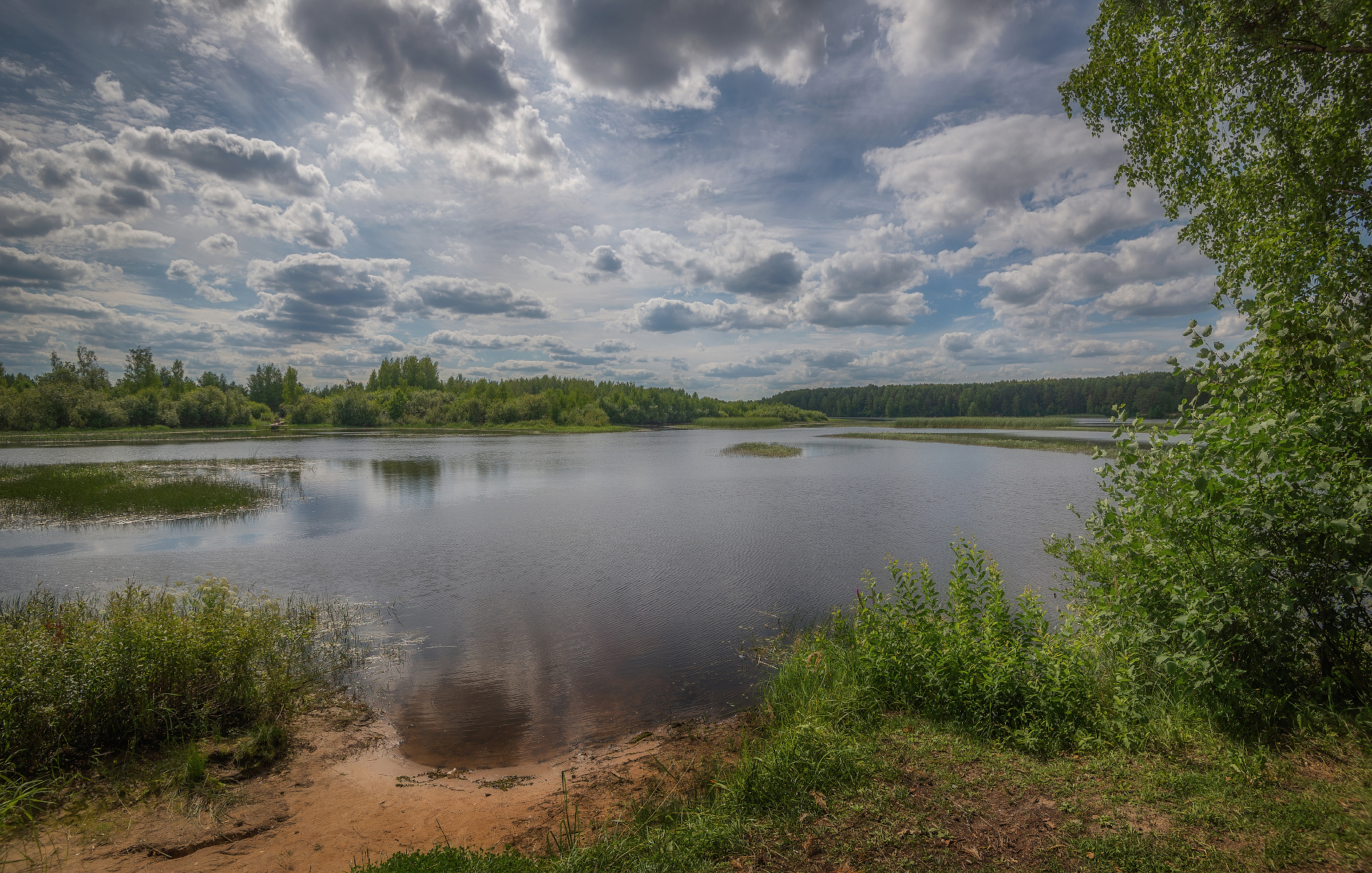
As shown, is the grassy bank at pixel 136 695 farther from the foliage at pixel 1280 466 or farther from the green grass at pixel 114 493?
the green grass at pixel 114 493

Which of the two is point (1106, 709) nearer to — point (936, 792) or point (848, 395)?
point (936, 792)

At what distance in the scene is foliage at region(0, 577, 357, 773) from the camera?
20.0ft

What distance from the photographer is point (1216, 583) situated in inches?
203

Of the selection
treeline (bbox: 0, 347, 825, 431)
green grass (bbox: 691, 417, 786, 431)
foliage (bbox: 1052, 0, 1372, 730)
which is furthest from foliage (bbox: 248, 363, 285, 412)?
foliage (bbox: 1052, 0, 1372, 730)

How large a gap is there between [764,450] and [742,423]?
83.3 m

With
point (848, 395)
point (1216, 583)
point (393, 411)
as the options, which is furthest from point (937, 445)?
point (848, 395)

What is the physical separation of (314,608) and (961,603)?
12.9 meters

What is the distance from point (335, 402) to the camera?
122062 mm

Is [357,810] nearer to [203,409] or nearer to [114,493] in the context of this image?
[114,493]

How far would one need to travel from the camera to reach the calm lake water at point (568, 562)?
9305mm

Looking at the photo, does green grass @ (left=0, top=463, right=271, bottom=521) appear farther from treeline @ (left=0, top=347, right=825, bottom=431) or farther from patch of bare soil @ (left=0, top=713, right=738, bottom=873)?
treeline @ (left=0, top=347, right=825, bottom=431)

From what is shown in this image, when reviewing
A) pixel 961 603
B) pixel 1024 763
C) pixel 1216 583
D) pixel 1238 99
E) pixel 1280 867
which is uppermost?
pixel 1238 99

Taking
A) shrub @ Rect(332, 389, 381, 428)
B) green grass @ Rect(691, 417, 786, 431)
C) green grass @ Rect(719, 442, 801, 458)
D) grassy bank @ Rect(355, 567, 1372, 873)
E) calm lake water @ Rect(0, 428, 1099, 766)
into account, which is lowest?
calm lake water @ Rect(0, 428, 1099, 766)

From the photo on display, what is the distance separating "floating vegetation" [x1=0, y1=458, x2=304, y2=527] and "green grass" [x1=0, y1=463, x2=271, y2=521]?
0.03 metres
